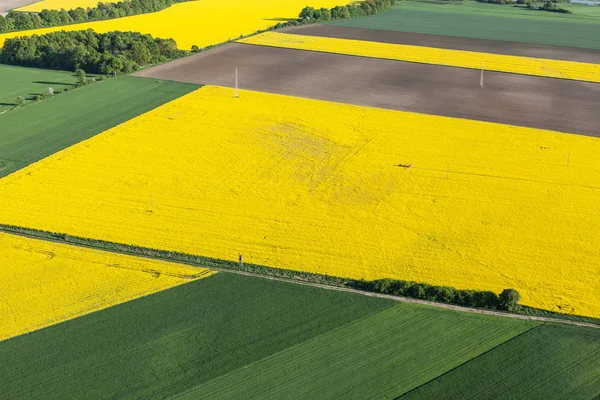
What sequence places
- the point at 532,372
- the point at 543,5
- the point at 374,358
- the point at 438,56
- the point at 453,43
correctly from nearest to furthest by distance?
the point at 532,372
the point at 374,358
the point at 438,56
the point at 453,43
the point at 543,5

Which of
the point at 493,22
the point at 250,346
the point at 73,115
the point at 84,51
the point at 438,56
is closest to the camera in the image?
the point at 250,346

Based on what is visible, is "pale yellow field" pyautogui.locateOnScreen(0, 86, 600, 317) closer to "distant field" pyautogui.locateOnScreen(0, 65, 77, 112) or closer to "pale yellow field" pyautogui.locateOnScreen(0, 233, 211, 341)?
"pale yellow field" pyautogui.locateOnScreen(0, 233, 211, 341)

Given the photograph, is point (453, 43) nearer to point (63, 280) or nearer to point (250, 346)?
point (63, 280)

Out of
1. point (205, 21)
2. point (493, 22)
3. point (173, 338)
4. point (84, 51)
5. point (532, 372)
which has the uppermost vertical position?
point (84, 51)

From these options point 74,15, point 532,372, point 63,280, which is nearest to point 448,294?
point 532,372

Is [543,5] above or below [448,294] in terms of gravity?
above

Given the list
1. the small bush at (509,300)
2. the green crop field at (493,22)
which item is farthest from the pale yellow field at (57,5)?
the small bush at (509,300)

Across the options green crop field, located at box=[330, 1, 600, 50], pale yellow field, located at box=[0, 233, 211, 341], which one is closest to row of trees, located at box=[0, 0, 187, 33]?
green crop field, located at box=[330, 1, 600, 50]
